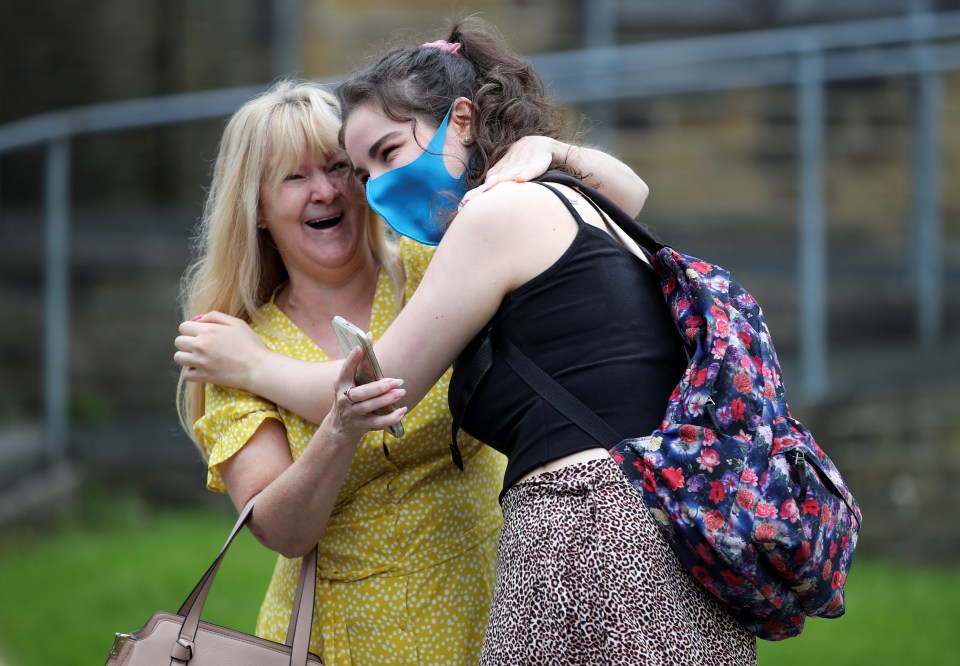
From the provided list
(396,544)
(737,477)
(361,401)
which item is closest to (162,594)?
(396,544)

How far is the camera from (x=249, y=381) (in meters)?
2.60

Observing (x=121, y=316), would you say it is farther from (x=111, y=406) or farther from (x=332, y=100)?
(x=332, y=100)

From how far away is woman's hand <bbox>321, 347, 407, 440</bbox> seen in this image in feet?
7.18

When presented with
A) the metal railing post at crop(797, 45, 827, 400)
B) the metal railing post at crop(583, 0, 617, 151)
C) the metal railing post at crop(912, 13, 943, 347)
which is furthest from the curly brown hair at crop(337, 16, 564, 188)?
the metal railing post at crop(912, 13, 943, 347)

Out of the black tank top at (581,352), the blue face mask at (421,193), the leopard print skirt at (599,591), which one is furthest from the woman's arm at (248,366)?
the leopard print skirt at (599,591)

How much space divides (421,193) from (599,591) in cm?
80

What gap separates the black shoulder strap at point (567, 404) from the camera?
2.15 metres

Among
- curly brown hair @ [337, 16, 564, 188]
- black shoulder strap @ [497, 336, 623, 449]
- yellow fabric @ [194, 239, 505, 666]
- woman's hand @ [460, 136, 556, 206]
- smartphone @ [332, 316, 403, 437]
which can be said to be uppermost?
curly brown hair @ [337, 16, 564, 188]

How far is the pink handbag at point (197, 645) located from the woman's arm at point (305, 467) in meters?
0.10

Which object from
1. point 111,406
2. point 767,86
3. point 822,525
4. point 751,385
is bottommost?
point 111,406

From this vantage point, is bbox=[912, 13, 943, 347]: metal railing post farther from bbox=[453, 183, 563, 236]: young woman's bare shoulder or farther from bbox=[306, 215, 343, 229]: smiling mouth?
bbox=[453, 183, 563, 236]: young woman's bare shoulder

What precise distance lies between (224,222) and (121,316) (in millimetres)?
5058

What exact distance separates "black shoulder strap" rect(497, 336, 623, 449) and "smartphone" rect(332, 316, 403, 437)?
0.25 metres

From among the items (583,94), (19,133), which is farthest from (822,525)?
(19,133)
